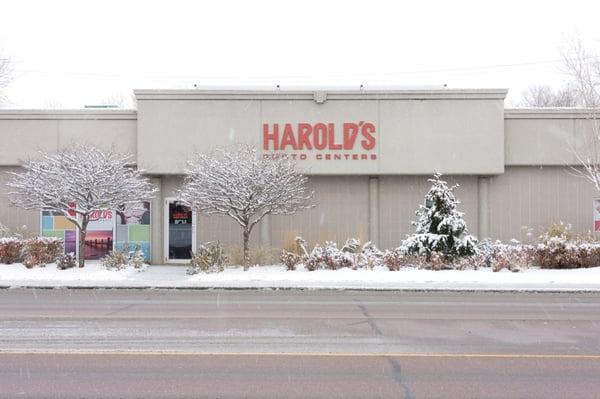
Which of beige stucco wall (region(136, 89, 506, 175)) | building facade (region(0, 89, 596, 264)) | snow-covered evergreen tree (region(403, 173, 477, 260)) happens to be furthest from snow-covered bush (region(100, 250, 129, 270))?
snow-covered evergreen tree (region(403, 173, 477, 260))

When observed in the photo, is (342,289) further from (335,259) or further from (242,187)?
(242,187)

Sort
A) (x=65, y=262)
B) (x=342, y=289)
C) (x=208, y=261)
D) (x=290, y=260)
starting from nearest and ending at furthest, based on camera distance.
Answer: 1. (x=342, y=289)
2. (x=208, y=261)
3. (x=65, y=262)
4. (x=290, y=260)

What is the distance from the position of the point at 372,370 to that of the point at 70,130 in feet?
60.2

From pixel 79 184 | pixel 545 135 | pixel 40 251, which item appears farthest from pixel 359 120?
pixel 40 251

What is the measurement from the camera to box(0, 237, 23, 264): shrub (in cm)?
1997

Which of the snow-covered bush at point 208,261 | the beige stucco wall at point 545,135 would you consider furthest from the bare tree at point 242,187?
the beige stucco wall at point 545,135

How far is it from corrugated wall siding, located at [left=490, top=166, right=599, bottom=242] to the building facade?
0.12 feet

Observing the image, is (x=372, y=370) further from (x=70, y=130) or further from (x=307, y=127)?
(x=70, y=130)

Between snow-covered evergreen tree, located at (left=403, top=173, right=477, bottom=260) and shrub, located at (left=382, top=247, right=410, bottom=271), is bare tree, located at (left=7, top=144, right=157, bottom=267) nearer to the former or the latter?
shrub, located at (left=382, top=247, right=410, bottom=271)

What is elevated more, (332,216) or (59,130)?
(59,130)

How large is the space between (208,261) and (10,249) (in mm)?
6714

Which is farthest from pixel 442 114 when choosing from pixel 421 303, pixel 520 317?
pixel 520 317

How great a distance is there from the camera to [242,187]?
18.0m

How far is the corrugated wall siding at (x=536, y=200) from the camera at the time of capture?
880 inches
